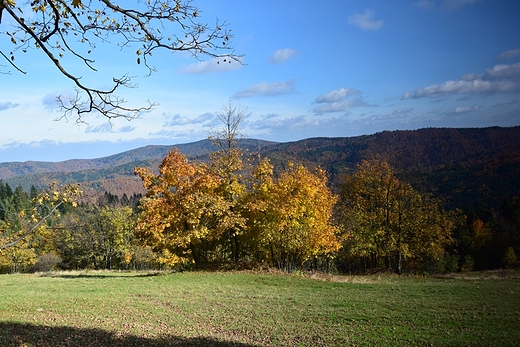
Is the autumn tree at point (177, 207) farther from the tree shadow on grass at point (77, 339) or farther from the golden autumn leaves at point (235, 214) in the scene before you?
the tree shadow on grass at point (77, 339)

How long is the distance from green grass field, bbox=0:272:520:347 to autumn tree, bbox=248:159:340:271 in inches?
301

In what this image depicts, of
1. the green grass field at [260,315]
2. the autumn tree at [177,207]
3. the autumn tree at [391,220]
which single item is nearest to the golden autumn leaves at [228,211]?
the autumn tree at [177,207]

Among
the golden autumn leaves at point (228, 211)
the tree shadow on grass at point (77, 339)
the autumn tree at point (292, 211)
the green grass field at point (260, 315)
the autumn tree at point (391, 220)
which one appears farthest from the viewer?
the autumn tree at point (391, 220)

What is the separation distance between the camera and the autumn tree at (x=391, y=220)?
36.6 meters

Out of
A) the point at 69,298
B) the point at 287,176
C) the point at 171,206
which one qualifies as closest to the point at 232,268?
the point at 171,206

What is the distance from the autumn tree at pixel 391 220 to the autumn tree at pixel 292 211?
745 centimetres

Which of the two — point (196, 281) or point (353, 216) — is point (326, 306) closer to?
point (196, 281)

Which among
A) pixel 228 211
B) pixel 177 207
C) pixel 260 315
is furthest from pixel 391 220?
pixel 260 315

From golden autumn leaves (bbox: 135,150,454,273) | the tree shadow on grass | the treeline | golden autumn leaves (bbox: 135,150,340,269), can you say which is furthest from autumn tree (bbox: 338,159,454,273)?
the tree shadow on grass

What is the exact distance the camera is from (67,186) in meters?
7.10

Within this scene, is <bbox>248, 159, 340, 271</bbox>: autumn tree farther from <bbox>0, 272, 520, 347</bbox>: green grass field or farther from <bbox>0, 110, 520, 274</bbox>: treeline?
<bbox>0, 272, 520, 347</bbox>: green grass field

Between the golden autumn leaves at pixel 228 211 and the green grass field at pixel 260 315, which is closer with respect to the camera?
the green grass field at pixel 260 315

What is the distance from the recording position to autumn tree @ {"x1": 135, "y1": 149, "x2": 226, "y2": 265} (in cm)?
2642

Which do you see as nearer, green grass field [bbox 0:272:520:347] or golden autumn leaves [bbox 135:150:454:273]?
green grass field [bbox 0:272:520:347]
